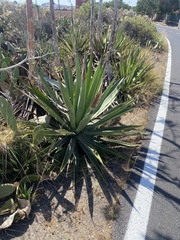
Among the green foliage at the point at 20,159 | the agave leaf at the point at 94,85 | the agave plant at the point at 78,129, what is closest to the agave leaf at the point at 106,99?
the agave plant at the point at 78,129

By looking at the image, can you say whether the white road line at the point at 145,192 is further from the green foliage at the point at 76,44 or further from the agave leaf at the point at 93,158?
the green foliage at the point at 76,44

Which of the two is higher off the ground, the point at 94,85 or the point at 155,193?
the point at 94,85

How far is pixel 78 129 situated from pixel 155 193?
1.24 meters

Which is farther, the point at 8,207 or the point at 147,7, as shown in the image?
the point at 147,7

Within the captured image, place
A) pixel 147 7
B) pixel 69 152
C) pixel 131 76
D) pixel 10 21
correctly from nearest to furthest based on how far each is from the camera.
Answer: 1. pixel 69 152
2. pixel 131 76
3. pixel 10 21
4. pixel 147 7

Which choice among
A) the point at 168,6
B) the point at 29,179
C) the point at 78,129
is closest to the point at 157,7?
the point at 168,6

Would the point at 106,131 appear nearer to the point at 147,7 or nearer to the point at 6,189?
the point at 6,189

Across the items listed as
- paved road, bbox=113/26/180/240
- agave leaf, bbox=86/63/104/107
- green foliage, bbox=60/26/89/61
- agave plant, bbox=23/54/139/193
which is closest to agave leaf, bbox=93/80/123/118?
agave plant, bbox=23/54/139/193

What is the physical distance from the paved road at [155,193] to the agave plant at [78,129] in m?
0.40

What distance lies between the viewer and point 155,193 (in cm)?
291

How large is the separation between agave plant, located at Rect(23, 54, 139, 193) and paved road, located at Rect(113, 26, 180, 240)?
397mm

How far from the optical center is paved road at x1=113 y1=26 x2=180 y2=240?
2.43 m

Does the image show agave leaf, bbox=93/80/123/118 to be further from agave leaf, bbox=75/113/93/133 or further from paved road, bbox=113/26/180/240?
paved road, bbox=113/26/180/240

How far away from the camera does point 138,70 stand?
Result: 20.7ft
